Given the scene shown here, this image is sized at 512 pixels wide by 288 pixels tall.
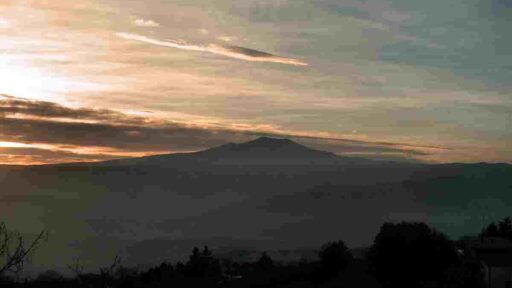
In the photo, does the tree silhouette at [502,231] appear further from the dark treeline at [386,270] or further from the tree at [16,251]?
the tree at [16,251]

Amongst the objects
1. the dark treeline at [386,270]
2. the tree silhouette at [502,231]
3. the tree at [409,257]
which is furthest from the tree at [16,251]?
the tree silhouette at [502,231]

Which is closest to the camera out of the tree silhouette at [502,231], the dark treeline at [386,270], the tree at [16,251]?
the tree at [16,251]

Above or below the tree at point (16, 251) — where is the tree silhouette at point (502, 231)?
below

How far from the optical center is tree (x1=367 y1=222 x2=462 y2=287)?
64.4m

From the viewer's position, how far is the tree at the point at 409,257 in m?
64.4

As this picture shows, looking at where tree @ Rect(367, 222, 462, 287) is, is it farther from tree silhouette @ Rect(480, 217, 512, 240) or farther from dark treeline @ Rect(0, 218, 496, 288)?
tree silhouette @ Rect(480, 217, 512, 240)

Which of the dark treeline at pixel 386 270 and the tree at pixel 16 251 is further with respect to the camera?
the dark treeline at pixel 386 270

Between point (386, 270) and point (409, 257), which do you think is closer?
point (409, 257)

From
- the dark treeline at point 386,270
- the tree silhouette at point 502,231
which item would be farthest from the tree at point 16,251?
the tree silhouette at point 502,231

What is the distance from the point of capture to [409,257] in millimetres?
64812

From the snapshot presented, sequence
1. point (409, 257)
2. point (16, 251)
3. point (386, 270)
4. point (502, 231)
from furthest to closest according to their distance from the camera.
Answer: point (502, 231) → point (386, 270) → point (409, 257) → point (16, 251)

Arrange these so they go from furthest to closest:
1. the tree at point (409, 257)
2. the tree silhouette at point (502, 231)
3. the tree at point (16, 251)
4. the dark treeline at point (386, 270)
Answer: the tree silhouette at point (502, 231) < the tree at point (409, 257) < the dark treeline at point (386, 270) < the tree at point (16, 251)

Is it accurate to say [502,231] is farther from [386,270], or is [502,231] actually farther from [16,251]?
[16,251]

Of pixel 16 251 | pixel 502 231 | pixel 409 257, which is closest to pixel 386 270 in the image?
pixel 409 257
